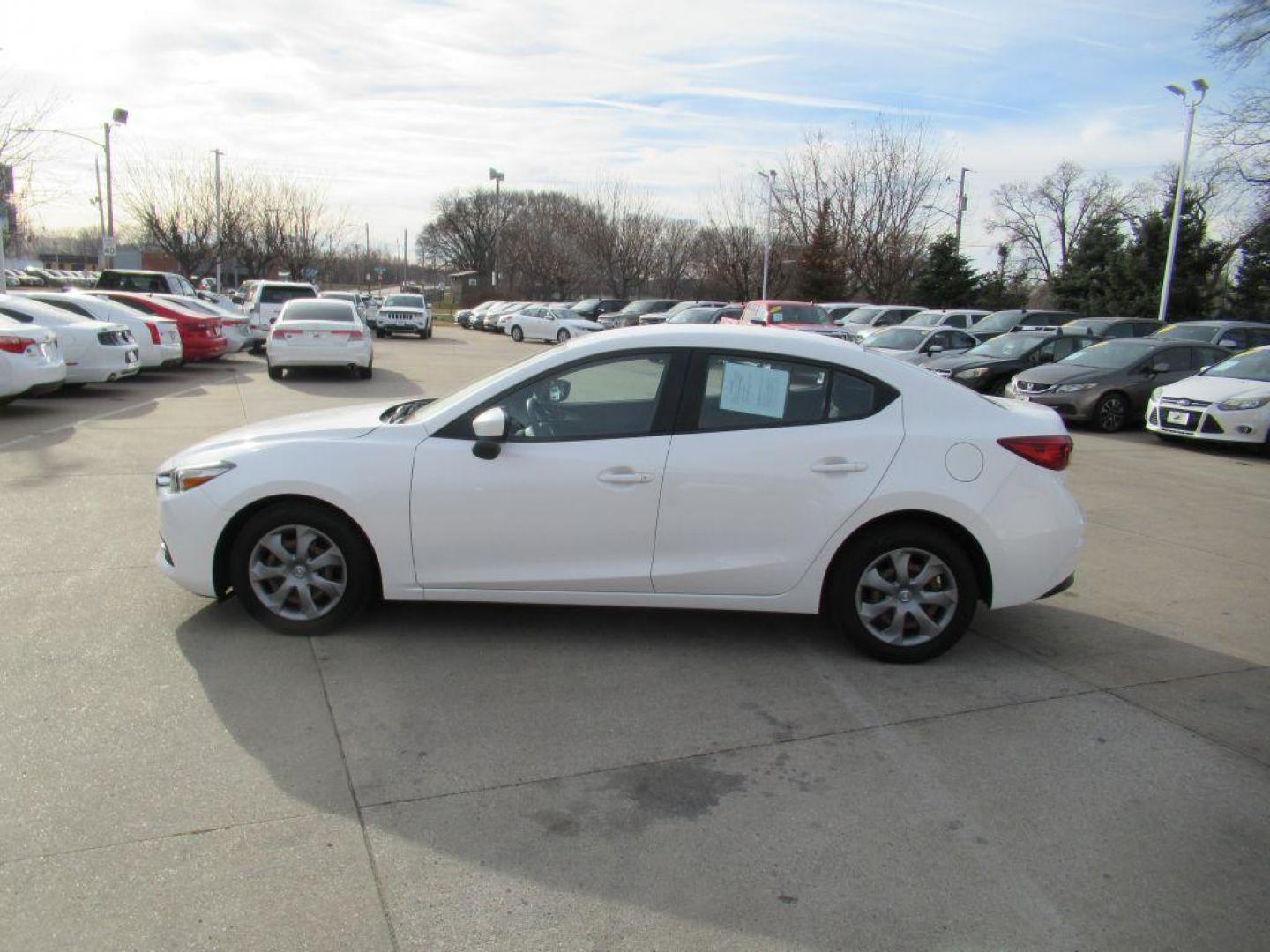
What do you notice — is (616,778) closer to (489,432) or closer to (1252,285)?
(489,432)

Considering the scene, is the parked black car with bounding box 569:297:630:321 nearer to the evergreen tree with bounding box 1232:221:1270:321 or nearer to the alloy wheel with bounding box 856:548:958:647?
the evergreen tree with bounding box 1232:221:1270:321

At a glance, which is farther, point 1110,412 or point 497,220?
point 497,220

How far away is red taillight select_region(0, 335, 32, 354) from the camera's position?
36.3 feet

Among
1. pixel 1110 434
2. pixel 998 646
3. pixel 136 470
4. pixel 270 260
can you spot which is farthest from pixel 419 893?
pixel 270 260

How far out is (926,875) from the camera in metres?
2.87

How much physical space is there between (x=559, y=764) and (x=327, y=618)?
5.49ft

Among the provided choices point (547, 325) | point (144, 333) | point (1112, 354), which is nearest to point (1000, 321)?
point (1112, 354)

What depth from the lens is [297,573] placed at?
14.9 feet

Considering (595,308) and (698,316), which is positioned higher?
(595,308)

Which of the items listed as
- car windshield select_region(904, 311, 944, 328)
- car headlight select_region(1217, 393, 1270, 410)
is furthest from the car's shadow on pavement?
car windshield select_region(904, 311, 944, 328)

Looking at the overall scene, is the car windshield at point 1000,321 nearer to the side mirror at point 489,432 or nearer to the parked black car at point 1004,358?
the parked black car at point 1004,358

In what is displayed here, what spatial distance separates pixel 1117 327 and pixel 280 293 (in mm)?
22583

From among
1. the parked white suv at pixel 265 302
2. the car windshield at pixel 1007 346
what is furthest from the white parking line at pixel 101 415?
the car windshield at pixel 1007 346

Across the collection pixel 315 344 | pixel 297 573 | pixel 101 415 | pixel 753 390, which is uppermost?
pixel 753 390
